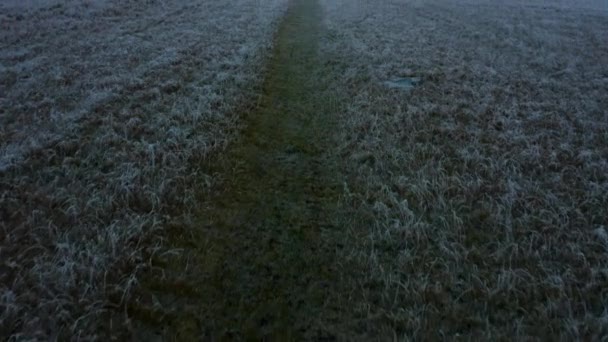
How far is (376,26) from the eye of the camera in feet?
75.6

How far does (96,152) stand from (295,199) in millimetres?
4383

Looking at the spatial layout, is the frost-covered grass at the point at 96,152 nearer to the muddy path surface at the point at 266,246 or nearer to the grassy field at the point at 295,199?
the grassy field at the point at 295,199

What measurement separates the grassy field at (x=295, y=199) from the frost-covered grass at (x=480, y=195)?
34 millimetres

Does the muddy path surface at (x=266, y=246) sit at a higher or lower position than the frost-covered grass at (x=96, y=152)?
lower

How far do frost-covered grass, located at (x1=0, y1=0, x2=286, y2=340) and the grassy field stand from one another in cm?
4

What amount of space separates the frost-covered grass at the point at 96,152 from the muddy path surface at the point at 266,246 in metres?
0.56

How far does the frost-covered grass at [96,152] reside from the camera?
484 centimetres

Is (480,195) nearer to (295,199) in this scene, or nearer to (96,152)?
(295,199)

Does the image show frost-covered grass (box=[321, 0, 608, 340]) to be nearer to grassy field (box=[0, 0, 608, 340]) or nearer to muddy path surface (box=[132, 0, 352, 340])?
grassy field (box=[0, 0, 608, 340])

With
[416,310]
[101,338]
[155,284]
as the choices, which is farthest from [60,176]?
[416,310]

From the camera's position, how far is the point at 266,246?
603cm

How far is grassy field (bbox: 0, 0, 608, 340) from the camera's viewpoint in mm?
4801

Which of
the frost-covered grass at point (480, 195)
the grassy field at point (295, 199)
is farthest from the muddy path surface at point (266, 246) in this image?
the frost-covered grass at point (480, 195)

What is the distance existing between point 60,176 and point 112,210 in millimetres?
1614
